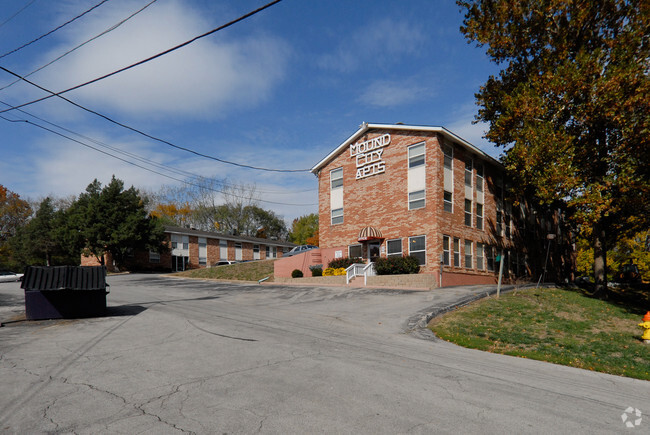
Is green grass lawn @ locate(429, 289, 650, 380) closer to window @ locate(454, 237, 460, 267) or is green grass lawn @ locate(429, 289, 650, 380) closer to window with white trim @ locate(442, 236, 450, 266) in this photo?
window with white trim @ locate(442, 236, 450, 266)

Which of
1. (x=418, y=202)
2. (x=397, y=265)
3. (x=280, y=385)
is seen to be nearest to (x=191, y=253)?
(x=397, y=265)

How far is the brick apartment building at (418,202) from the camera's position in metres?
24.5

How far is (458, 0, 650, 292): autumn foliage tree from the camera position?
59.4 ft

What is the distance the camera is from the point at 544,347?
9.75 m

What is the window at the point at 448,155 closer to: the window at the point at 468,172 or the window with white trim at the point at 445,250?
the window at the point at 468,172

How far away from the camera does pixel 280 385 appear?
563cm

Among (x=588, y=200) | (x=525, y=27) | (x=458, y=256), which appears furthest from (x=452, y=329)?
(x=525, y=27)

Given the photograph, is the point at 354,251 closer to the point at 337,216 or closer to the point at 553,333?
the point at 337,216

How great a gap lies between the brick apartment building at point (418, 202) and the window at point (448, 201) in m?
0.06

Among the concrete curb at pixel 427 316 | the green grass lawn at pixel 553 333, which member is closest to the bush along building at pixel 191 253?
the concrete curb at pixel 427 316

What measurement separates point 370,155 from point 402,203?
14.8 ft

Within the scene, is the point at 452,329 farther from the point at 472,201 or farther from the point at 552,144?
the point at 472,201

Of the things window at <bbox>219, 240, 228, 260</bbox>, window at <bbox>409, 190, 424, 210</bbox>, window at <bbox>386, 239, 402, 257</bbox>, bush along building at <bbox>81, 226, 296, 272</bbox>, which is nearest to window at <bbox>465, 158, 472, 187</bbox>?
window at <bbox>409, 190, 424, 210</bbox>

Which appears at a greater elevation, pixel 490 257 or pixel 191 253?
pixel 490 257
